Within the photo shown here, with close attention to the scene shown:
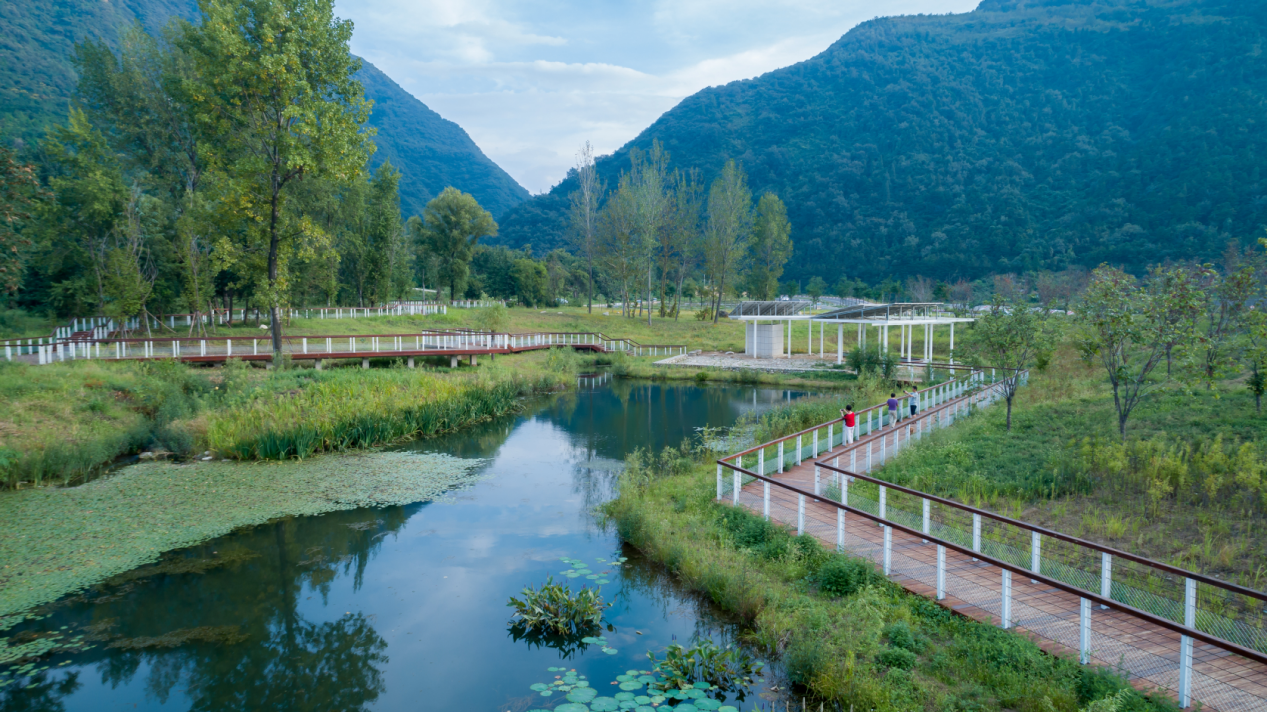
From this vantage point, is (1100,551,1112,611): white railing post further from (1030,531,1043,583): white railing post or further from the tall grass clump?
the tall grass clump

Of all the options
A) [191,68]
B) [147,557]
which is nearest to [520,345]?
[191,68]

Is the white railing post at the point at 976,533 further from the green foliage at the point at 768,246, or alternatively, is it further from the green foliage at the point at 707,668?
the green foliage at the point at 768,246

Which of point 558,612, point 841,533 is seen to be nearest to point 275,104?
point 558,612

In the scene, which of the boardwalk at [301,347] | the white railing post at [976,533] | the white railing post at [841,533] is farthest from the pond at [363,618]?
the boardwalk at [301,347]

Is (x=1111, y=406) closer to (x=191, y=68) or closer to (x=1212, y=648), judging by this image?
(x=1212, y=648)

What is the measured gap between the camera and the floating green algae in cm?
988

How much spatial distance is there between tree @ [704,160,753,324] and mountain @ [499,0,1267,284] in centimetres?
4148

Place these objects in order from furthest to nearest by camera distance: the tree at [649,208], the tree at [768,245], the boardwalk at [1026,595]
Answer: the tree at [768,245], the tree at [649,208], the boardwalk at [1026,595]

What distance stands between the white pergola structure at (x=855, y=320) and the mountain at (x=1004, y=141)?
145 feet

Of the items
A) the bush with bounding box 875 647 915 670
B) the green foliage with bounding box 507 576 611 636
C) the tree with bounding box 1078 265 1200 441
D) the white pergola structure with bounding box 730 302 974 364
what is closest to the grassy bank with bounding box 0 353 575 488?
the green foliage with bounding box 507 576 611 636

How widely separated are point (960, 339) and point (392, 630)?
130ft

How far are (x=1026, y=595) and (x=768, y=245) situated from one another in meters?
55.0

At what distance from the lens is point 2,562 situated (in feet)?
32.4

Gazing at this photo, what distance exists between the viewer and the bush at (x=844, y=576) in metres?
7.86
